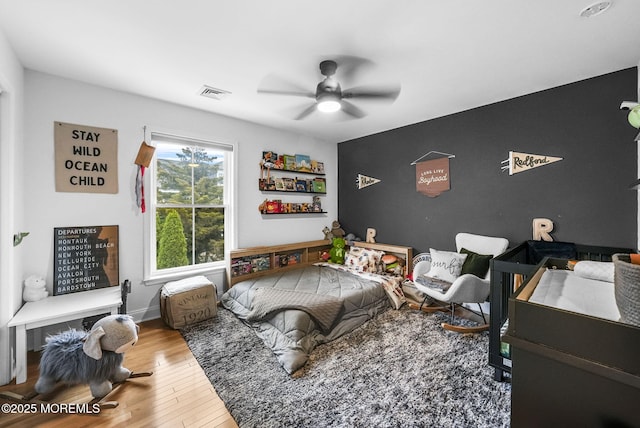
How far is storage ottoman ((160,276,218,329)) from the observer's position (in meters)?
2.59

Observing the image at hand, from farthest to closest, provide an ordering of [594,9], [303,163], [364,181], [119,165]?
[364,181] < [303,163] < [119,165] < [594,9]

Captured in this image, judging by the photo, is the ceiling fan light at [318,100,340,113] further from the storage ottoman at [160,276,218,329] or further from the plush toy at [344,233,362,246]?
the plush toy at [344,233,362,246]

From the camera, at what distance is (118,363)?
179 centimetres

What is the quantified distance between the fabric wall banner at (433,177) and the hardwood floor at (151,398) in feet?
10.3

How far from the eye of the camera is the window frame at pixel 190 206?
2.83 m

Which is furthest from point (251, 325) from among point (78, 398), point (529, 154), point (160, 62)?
point (529, 154)

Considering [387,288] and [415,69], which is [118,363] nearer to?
[387,288]

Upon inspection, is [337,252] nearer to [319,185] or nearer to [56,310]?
[319,185]

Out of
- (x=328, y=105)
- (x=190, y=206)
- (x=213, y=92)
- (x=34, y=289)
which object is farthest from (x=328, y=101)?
(x=34, y=289)

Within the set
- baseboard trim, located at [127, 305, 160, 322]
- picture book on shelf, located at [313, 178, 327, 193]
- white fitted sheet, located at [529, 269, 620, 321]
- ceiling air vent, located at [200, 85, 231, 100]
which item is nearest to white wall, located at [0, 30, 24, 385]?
baseboard trim, located at [127, 305, 160, 322]

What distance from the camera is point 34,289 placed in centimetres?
219

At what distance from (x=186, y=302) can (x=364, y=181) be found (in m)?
3.00

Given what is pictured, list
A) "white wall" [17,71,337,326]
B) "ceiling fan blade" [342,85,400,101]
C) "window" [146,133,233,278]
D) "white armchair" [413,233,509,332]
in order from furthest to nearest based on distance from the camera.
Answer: "window" [146,133,233,278]
"white armchair" [413,233,509,332]
"white wall" [17,71,337,326]
"ceiling fan blade" [342,85,400,101]

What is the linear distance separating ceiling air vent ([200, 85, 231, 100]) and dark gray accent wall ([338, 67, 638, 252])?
234 centimetres
